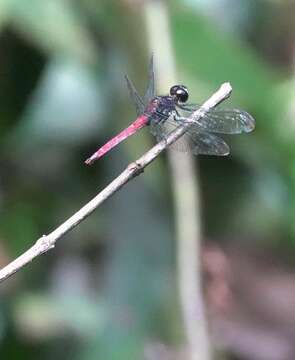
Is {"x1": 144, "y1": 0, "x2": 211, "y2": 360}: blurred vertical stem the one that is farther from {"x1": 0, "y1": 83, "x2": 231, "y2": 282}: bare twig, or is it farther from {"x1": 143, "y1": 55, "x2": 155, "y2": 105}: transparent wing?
{"x1": 0, "y1": 83, "x2": 231, "y2": 282}: bare twig

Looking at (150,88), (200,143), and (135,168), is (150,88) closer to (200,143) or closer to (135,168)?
(200,143)

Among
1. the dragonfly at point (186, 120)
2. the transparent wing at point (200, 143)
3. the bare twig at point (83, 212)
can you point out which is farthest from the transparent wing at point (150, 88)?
the bare twig at point (83, 212)

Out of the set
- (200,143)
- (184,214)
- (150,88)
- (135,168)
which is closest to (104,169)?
(184,214)

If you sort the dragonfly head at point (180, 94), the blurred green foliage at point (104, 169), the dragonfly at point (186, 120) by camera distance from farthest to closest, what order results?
the blurred green foliage at point (104, 169), the dragonfly head at point (180, 94), the dragonfly at point (186, 120)

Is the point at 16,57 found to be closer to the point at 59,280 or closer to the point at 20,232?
the point at 20,232

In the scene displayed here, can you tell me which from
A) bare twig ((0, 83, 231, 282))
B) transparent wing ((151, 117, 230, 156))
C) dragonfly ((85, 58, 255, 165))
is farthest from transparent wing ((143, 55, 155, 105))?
bare twig ((0, 83, 231, 282))

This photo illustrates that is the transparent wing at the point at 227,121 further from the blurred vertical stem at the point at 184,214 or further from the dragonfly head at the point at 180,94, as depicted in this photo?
the blurred vertical stem at the point at 184,214

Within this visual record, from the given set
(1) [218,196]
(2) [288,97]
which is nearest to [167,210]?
(1) [218,196]
